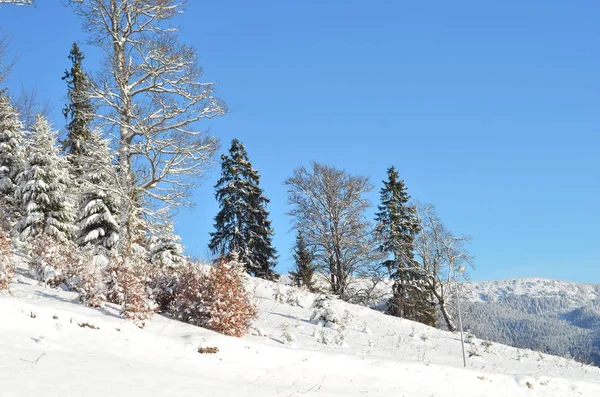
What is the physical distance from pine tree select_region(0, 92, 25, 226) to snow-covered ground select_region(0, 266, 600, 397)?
14.4m

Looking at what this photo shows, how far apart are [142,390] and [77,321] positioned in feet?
9.74

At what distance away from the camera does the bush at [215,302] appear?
384 inches

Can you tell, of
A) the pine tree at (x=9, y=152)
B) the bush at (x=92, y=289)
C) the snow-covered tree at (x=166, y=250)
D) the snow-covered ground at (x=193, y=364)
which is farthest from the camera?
the pine tree at (x=9, y=152)

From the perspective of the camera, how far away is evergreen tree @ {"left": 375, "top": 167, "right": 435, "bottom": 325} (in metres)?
28.8

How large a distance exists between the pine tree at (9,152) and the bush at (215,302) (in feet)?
55.6

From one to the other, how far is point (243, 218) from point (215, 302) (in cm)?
2218

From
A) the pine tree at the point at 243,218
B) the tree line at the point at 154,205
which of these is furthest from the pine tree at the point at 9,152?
the pine tree at the point at 243,218

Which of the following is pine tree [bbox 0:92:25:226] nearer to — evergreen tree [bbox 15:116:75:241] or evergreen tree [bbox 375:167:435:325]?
evergreen tree [bbox 15:116:75:241]

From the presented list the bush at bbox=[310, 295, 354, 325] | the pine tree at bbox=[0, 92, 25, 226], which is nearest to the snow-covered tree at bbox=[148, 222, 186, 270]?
the bush at bbox=[310, 295, 354, 325]

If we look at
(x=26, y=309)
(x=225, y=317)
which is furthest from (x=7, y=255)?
(x=225, y=317)

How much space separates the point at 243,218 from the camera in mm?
31875

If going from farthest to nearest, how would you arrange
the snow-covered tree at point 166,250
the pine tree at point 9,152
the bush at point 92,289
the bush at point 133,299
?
the pine tree at point 9,152
the snow-covered tree at point 166,250
the bush at point 92,289
the bush at point 133,299

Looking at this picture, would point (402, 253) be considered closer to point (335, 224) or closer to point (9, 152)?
point (335, 224)

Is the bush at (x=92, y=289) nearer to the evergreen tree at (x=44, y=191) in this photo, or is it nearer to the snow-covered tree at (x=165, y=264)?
the snow-covered tree at (x=165, y=264)
